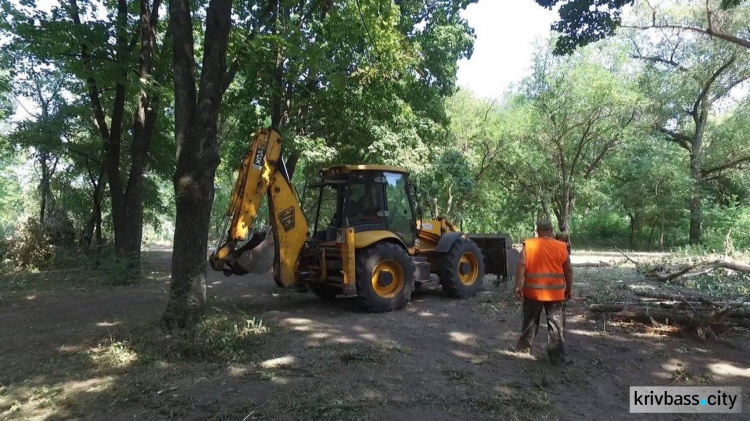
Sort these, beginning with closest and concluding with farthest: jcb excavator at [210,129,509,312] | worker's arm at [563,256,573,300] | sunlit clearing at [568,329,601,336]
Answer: worker's arm at [563,256,573,300], sunlit clearing at [568,329,601,336], jcb excavator at [210,129,509,312]

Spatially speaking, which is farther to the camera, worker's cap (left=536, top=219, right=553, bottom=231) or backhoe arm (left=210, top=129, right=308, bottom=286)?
backhoe arm (left=210, top=129, right=308, bottom=286)

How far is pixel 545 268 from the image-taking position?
505cm

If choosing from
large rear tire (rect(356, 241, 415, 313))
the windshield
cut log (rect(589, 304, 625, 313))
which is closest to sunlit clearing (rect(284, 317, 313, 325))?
large rear tire (rect(356, 241, 415, 313))

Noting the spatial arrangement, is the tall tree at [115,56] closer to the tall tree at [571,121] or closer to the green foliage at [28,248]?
the green foliage at [28,248]

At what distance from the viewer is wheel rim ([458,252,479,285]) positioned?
30.2ft

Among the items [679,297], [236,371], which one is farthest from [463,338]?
[679,297]

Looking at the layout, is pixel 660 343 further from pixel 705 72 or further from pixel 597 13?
pixel 705 72

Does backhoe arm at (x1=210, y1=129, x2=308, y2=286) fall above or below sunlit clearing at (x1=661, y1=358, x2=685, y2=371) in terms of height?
above

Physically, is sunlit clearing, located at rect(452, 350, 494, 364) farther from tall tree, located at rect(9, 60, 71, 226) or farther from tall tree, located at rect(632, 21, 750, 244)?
tall tree, located at rect(632, 21, 750, 244)

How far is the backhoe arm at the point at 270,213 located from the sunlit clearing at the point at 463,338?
2872 millimetres

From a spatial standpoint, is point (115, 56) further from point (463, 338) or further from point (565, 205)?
point (565, 205)

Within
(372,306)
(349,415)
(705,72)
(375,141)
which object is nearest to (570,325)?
(372,306)

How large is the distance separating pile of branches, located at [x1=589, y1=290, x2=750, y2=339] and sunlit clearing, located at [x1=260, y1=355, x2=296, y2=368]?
16.0 feet

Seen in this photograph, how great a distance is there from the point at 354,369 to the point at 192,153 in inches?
138
